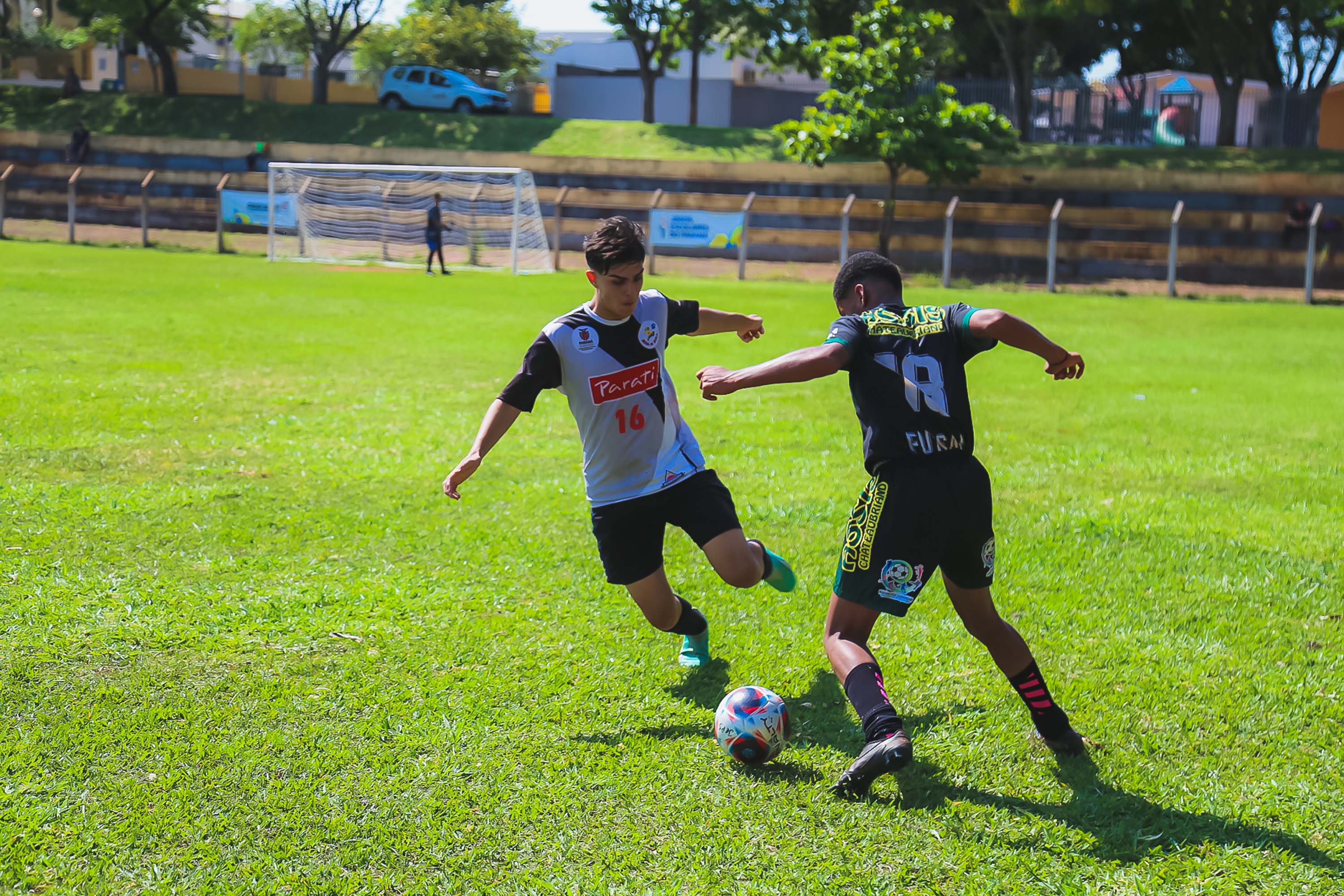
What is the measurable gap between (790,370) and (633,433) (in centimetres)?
121

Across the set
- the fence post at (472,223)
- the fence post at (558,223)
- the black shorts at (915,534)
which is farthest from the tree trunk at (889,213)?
the black shorts at (915,534)

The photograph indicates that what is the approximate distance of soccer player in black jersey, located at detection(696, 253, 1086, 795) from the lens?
387 centimetres

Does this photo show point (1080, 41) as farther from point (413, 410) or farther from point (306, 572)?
point (306, 572)

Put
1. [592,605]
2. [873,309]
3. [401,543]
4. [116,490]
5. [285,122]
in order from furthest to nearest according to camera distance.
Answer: [285,122], [116,490], [401,543], [592,605], [873,309]

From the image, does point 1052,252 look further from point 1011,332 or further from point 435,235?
point 1011,332

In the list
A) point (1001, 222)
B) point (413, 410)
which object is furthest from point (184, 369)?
point (1001, 222)

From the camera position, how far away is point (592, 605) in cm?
582

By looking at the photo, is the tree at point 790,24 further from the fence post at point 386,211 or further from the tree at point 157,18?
the tree at point 157,18

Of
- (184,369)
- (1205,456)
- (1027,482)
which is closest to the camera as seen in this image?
(1027,482)

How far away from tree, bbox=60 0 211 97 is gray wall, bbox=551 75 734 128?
16.1m

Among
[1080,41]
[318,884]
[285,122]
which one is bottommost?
[318,884]

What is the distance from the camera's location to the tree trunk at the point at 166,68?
1777 inches

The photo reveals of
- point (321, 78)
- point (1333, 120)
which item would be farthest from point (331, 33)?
point (1333, 120)

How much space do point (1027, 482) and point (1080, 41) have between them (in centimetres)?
3986
